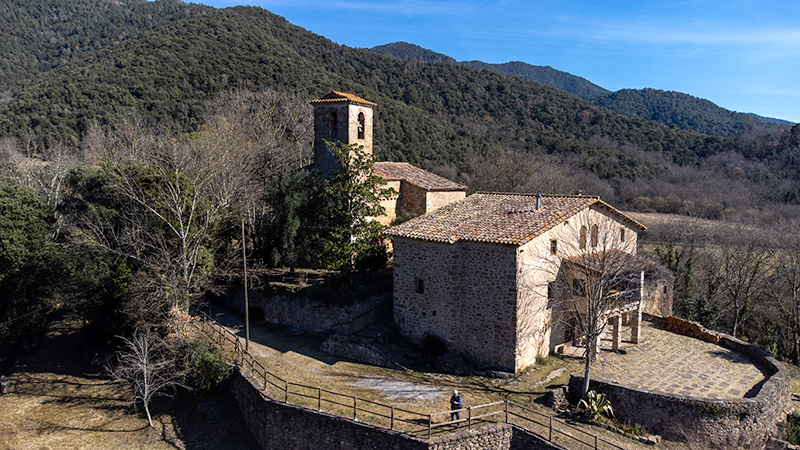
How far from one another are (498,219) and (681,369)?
27.1ft

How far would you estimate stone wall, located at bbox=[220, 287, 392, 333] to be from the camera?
1892 cm

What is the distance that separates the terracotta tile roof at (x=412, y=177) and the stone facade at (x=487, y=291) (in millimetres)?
5313

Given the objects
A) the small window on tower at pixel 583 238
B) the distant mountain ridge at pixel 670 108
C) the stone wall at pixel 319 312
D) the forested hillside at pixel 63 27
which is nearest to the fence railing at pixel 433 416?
the stone wall at pixel 319 312

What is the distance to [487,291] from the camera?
15898 millimetres

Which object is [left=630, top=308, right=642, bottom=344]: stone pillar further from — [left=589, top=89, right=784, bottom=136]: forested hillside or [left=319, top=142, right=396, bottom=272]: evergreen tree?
[left=589, top=89, right=784, bottom=136]: forested hillside

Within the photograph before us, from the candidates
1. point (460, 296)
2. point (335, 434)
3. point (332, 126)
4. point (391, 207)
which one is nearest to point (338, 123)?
point (332, 126)

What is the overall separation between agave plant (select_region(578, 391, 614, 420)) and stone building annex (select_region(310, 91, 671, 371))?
2.52m

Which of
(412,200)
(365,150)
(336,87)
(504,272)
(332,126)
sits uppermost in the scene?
(336,87)

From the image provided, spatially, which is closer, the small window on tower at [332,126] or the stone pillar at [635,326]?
the stone pillar at [635,326]

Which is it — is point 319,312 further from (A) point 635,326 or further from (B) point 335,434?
(A) point 635,326

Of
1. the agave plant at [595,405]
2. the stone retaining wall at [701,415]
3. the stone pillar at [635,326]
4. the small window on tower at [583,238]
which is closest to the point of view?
the stone retaining wall at [701,415]

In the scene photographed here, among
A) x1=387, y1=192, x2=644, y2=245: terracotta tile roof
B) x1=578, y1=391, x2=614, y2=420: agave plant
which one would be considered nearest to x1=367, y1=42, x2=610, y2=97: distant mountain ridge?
x1=387, y1=192, x2=644, y2=245: terracotta tile roof

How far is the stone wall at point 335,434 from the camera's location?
12.0 m

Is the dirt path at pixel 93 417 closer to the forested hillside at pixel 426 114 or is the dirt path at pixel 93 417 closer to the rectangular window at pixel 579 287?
the rectangular window at pixel 579 287
